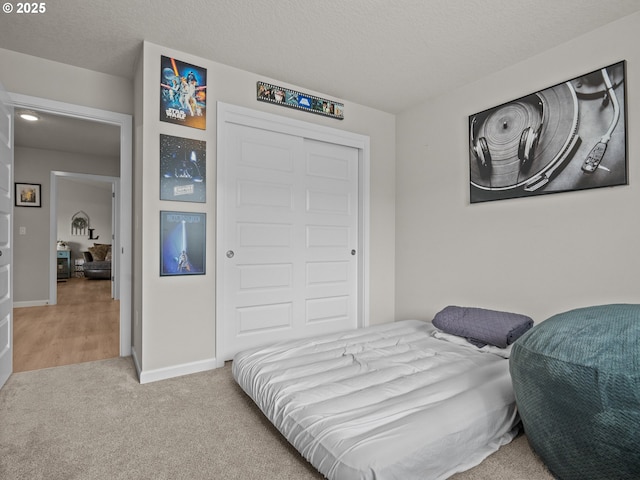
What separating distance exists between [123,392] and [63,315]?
10.6ft

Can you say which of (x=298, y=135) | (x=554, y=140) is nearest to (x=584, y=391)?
(x=554, y=140)

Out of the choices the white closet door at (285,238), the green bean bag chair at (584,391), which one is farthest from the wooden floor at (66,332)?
the green bean bag chair at (584,391)

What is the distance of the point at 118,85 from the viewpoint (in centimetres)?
312

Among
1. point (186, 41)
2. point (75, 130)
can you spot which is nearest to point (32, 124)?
point (75, 130)

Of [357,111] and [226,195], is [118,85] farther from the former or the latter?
[357,111]

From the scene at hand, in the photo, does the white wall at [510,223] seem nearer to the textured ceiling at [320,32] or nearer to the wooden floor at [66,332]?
the textured ceiling at [320,32]

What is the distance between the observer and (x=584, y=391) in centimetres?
125

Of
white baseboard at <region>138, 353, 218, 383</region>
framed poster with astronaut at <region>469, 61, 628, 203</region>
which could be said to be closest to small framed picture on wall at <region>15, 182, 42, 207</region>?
Result: white baseboard at <region>138, 353, 218, 383</region>

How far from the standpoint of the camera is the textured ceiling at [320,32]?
2182 mm

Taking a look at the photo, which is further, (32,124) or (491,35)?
(32,124)

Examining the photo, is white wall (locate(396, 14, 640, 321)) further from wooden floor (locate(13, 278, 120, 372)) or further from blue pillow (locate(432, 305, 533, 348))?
wooden floor (locate(13, 278, 120, 372))

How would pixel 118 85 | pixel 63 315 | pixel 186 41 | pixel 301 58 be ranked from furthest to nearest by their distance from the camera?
pixel 63 315 → pixel 118 85 → pixel 301 58 → pixel 186 41

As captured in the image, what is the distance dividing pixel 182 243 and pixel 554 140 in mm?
2956

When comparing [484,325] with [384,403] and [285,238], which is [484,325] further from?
[285,238]
